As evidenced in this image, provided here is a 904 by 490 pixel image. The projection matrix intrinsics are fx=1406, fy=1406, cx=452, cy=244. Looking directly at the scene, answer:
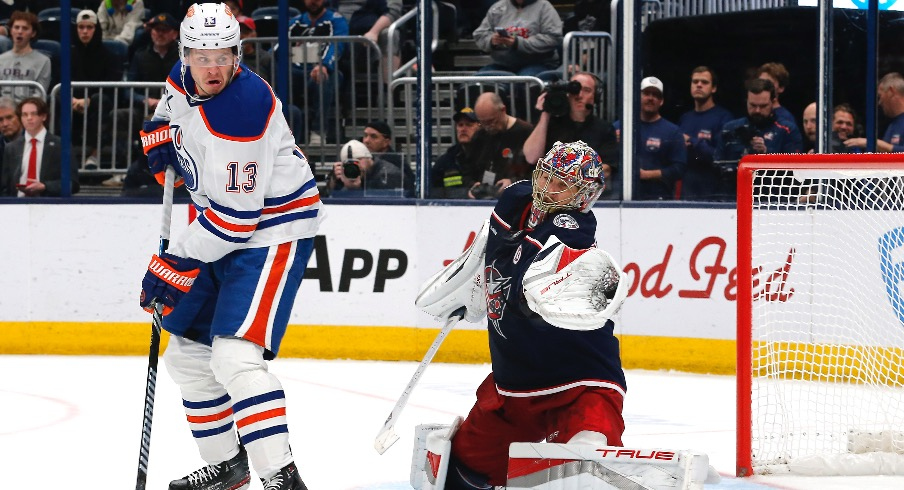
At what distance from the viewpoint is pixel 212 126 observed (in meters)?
3.27

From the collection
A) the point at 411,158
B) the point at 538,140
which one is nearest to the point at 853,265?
the point at 538,140

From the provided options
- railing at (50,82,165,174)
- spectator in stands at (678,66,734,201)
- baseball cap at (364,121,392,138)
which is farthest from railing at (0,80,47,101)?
spectator in stands at (678,66,734,201)

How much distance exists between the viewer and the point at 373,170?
6.66 meters

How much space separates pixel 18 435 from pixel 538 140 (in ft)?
9.27

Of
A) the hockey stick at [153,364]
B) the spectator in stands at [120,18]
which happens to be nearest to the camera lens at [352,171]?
the spectator in stands at [120,18]

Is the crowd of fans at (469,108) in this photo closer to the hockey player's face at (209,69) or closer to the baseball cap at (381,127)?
the baseball cap at (381,127)

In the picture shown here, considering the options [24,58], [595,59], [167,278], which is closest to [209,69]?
[167,278]

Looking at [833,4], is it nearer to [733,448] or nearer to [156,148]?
[733,448]

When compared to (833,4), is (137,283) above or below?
below

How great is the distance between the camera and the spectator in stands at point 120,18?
7.32m

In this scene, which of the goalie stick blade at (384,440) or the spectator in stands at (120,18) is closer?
the goalie stick blade at (384,440)

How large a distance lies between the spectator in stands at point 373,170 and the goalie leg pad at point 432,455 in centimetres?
315

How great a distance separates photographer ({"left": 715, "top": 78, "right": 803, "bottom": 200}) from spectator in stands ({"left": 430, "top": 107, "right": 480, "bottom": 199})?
3.81 ft

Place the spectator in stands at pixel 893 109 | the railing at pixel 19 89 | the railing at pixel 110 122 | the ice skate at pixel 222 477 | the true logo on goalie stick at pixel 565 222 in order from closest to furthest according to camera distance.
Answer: the true logo on goalie stick at pixel 565 222, the ice skate at pixel 222 477, the spectator in stands at pixel 893 109, the railing at pixel 19 89, the railing at pixel 110 122
